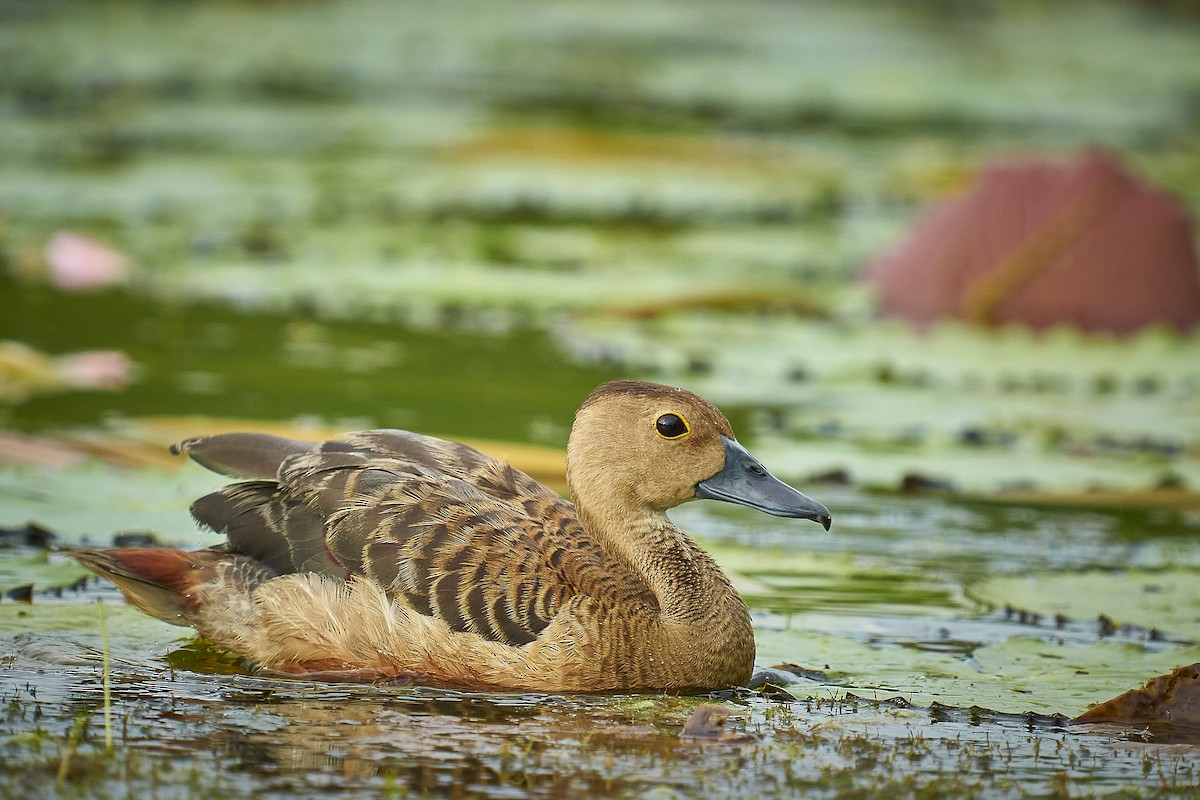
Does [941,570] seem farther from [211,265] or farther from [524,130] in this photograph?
[524,130]

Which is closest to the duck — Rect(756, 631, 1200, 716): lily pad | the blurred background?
Rect(756, 631, 1200, 716): lily pad

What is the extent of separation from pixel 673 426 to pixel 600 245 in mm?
8441

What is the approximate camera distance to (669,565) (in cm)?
615

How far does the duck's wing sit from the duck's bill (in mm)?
467

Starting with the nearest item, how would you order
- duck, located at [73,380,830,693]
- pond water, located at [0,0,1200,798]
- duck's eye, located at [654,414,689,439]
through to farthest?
pond water, located at [0,0,1200,798] < duck, located at [73,380,830,693] < duck's eye, located at [654,414,689,439]

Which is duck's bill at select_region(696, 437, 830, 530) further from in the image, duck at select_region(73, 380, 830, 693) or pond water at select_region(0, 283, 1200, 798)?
pond water at select_region(0, 283, 1200, 798)

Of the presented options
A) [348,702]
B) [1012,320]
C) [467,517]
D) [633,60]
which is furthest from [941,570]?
[633,60]

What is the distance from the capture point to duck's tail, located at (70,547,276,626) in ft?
20.0

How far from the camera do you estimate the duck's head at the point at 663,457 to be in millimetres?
6168

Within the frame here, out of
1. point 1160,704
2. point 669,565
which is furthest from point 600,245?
point 1160,704

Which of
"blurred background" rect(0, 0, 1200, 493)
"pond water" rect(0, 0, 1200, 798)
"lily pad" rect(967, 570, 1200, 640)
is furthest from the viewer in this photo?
"blurred background" rect(0, 0, 1200, 493)

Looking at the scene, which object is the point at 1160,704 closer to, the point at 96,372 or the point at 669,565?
the point at 669,565

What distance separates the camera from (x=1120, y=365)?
440 inches

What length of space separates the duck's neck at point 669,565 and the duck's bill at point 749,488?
0.63 feet
